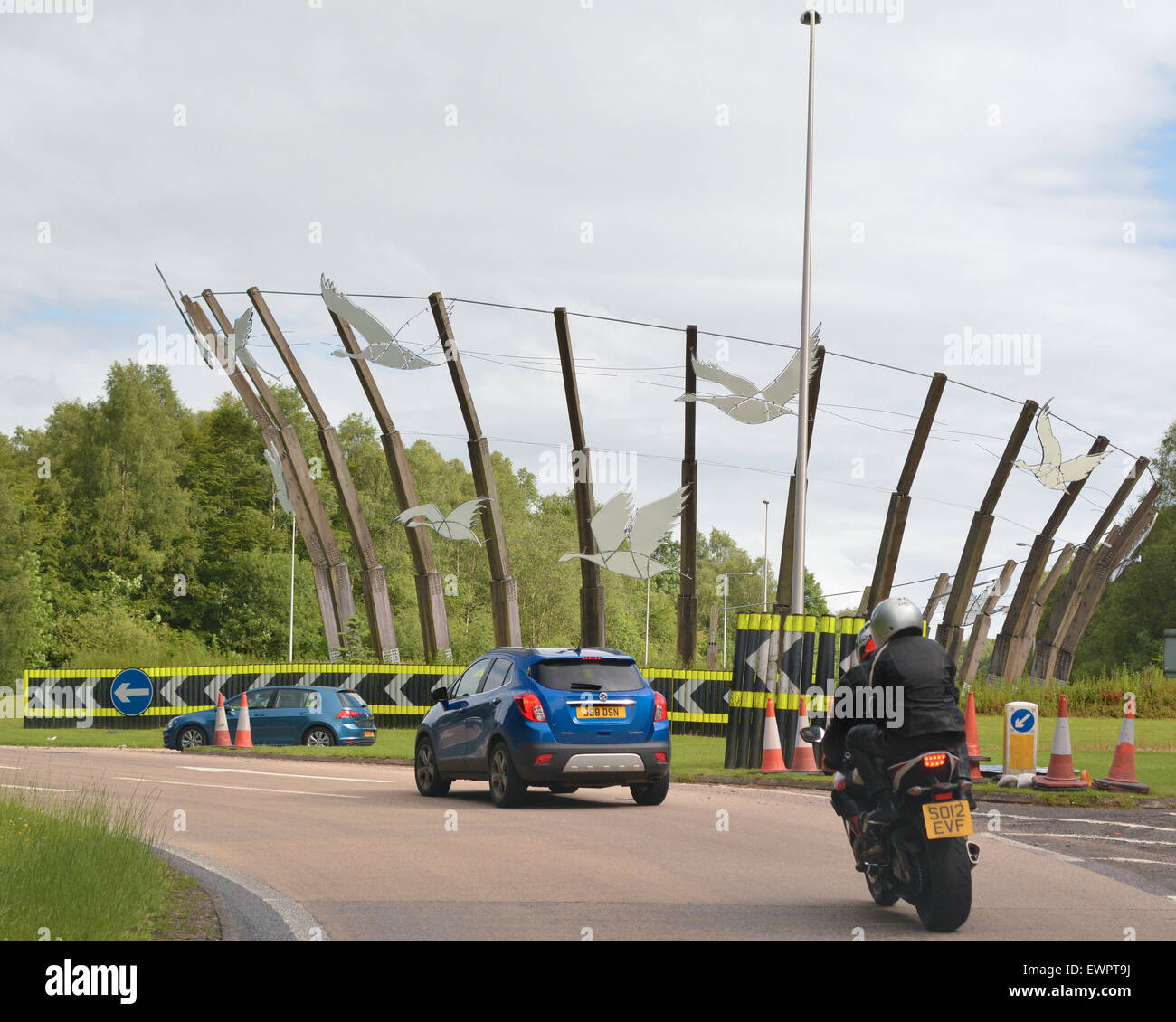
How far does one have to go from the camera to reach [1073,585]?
56.7 m

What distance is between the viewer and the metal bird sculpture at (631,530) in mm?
34281

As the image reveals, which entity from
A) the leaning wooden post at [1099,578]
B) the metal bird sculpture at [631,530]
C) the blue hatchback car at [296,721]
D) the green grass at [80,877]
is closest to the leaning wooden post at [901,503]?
the metal bird sculpture at [631,530]

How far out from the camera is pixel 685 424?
1357 inches

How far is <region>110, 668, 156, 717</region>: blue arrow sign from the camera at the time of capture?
31984 millimetres

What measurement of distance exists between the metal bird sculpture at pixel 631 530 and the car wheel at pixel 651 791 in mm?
18600

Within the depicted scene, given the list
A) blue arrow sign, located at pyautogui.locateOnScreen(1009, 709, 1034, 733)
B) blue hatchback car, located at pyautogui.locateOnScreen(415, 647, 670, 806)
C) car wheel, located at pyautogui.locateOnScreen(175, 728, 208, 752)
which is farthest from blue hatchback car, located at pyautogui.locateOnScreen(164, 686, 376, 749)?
blue arrow sign, located at pyautogui.locateOnScreen(1009, 709, 1034, 733)

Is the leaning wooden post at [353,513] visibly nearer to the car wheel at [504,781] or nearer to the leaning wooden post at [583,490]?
the leaning wooden post at [583,490]

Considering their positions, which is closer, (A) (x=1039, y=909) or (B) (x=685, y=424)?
(A) (x=1039, y=909)

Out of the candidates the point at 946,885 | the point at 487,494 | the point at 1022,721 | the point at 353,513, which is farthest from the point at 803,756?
the point at 353,513

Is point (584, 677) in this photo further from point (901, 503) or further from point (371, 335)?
point (901, 503)

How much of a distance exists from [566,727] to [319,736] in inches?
513

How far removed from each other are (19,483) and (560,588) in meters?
32.6

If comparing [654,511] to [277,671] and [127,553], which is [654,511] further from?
[127,553]
